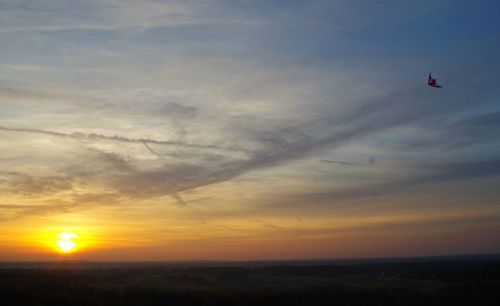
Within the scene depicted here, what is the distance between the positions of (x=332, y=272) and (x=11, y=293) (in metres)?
83.6

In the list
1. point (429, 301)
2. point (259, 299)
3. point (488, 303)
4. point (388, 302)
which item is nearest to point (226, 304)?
point (259, 299)

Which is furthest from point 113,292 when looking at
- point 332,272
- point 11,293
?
point 332,272

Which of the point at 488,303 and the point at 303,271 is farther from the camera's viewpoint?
the point at 303,271

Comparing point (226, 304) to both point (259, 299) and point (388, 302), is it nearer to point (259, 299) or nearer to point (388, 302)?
point (259, 299)

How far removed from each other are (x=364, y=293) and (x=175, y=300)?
1842 centimetres

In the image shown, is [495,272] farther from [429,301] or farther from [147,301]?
[147,301]

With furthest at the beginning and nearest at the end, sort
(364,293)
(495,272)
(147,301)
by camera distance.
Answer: (495,272), (364,293), (147,301)

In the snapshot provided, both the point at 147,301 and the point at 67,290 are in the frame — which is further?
the point at 67,290

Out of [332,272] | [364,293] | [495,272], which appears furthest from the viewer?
[332,272]

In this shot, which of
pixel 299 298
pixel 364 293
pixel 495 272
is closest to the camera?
pixel 299 298

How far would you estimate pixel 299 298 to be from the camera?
158ft

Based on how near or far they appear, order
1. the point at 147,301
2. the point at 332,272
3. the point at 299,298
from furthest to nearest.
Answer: the point at 332,272, the point at 299,298, the point at 147,301

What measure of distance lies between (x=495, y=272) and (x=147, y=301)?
64.0 meters

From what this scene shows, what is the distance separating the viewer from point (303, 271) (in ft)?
392
